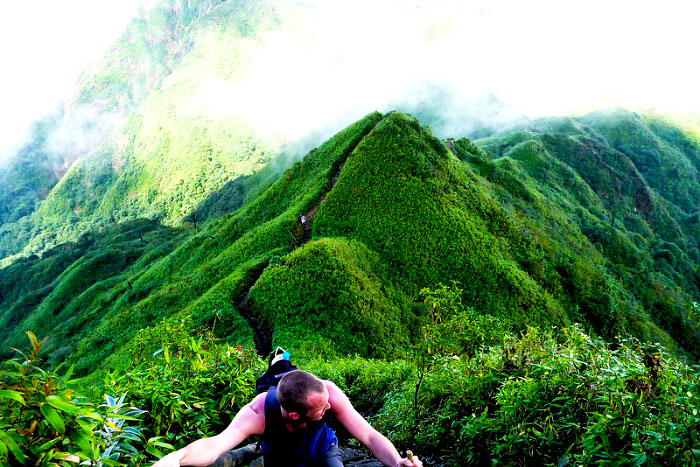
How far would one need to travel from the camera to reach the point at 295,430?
397 cm

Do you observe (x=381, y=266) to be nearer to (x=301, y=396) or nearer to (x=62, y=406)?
(x=301, y=396)

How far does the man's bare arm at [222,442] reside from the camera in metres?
3.40

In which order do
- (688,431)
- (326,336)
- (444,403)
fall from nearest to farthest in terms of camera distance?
1. (688,431)
2. (444,403)
3. (326,336)

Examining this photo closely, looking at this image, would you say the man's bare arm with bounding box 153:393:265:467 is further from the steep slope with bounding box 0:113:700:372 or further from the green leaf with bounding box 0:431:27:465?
the steep slope with bounding box 0:113:700:372

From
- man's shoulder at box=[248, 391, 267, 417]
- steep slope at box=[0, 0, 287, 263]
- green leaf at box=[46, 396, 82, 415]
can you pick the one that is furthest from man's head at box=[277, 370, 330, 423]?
steep slope at box=[0, 0, 287, 263]

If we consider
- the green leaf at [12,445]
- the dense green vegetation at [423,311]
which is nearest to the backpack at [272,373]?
the dense green vegetation at [423,311]

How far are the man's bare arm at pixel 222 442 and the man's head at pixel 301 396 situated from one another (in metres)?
0.43

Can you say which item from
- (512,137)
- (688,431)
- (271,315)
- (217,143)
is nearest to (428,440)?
(688,431)

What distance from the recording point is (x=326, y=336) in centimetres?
2209

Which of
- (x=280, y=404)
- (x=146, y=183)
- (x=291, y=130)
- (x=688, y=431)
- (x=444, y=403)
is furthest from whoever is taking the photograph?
(x=291, y=130)

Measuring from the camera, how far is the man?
12.2 ft

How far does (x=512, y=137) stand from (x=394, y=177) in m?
72.0

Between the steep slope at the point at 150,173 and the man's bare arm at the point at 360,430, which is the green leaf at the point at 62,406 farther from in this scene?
the steep slope at the point at 150,173

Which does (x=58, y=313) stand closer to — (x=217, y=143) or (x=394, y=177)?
(x=394, y=177)
